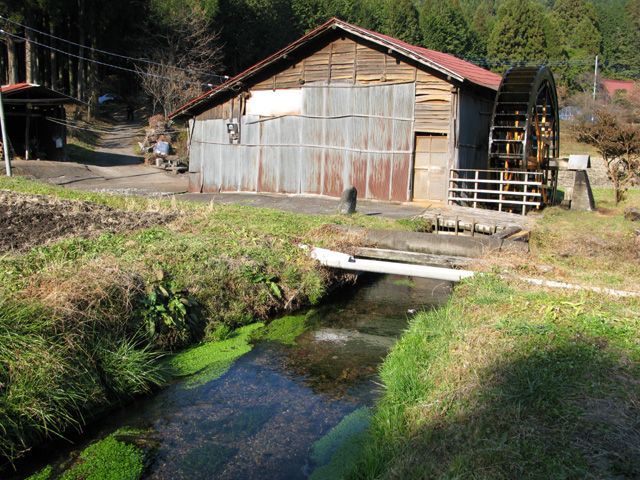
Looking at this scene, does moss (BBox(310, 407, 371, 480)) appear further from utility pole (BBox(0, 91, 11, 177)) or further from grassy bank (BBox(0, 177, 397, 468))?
utility pole (BBox(0, 91, 11, 177))

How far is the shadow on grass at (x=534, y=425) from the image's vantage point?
367 centimetres

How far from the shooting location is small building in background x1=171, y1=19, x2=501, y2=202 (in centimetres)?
1688

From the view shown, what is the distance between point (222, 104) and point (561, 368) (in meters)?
17.3

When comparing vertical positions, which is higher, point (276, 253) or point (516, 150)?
point (516, 150)

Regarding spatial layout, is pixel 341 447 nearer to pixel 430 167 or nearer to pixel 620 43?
pixel 430 167

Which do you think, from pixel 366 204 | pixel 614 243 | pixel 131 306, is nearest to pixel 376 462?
pixel 131 306

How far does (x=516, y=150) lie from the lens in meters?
17.3

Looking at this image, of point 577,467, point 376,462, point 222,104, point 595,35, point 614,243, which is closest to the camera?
point 577,467

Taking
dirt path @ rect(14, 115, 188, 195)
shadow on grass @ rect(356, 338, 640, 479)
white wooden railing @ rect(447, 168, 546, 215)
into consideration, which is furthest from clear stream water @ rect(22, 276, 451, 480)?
dirt path @ rect(14, 115, 188, 195)

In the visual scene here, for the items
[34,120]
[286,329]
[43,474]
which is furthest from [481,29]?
[43,474]

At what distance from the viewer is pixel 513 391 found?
14.6ft

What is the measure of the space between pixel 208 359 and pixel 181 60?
3223 cm

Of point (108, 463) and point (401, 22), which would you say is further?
point (401, 22)

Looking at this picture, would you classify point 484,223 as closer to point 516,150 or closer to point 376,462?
point 516,150
